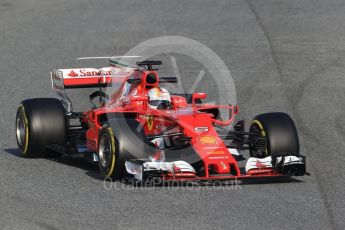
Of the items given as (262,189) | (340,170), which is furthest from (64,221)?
(340,170)

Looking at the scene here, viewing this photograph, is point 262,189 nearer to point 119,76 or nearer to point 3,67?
point 119,76

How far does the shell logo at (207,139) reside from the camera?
40.7 feet

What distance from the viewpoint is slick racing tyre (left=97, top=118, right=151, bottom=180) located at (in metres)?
12.0

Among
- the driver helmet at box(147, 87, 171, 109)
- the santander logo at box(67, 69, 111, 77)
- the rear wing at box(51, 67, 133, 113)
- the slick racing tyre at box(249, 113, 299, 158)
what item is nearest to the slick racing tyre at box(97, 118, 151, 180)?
the driver helmet at box(147, 87, 171, 109)

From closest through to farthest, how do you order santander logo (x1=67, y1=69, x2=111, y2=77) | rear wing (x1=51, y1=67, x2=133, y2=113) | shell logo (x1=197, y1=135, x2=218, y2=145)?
shell logo (x1=197, y1=135, x2=218, y2=145) → rear wing (x1=51, y1=67, x2=133, y2=113) → santander logo (x1=67, y1=69, x2=111, y2=77)

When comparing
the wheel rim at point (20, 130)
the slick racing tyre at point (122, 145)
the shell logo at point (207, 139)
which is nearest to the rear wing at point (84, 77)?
the wheel rim at point (20, 130)

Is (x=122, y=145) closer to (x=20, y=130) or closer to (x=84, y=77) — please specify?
(x=20, y=130)

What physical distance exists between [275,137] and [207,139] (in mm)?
1023

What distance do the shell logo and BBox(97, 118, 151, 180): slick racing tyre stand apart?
69 cm

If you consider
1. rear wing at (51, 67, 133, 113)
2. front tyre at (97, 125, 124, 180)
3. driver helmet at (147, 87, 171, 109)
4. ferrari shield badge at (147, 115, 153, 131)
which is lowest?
front tyre at (97, 125, 124, 180)

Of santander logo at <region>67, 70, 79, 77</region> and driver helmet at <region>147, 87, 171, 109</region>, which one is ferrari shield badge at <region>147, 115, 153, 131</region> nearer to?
driver helmet at <region>147, 87, 171, 109</region>

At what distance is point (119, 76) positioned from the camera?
48.0ft

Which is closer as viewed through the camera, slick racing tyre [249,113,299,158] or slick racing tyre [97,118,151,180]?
slick racing tyre [97,118,151,180]

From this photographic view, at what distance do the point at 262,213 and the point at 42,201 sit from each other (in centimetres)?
265
